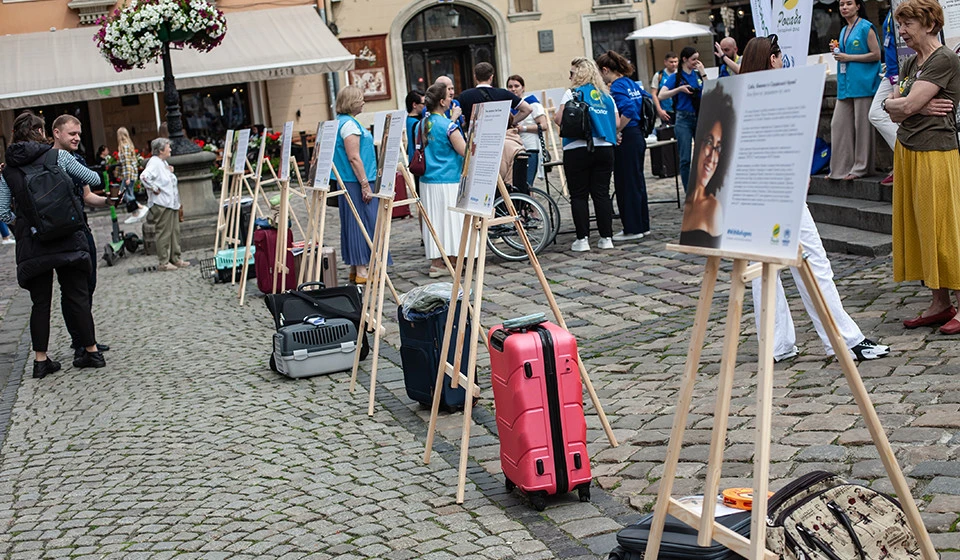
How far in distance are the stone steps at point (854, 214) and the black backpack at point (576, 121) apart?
2118mm

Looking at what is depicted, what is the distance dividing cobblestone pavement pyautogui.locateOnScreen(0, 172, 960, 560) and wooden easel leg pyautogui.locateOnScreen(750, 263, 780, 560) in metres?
1.14

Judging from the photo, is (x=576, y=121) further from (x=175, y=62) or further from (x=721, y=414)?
(x=175, y=62)

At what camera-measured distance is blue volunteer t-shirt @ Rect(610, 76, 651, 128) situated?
11461mm

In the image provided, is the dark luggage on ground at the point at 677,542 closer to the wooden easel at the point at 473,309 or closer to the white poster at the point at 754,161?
the white poster at the point at 754,161

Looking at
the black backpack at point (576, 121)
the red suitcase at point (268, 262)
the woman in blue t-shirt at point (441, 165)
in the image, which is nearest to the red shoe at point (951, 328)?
the woman in blue t-shirt at point (441, 165)

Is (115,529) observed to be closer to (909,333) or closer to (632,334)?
(632,334)

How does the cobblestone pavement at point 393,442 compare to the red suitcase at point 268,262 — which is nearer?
the cobblestone pavement at point 393,442

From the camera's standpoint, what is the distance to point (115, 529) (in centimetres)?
515

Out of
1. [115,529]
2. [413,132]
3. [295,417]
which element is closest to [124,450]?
[295,417]

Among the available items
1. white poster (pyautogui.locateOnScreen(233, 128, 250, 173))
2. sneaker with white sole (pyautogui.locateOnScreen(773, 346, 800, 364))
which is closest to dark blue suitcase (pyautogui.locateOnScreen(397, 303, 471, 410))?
sneaker with white sole (pyautogui.locateOnScreen(773, 346, 800, 364))

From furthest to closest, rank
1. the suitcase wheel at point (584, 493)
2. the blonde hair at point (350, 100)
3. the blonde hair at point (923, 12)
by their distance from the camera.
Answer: the blonde hair at point (350, 100)
the blonde hair at point (923, 12)
the suitcase wheel at point (584, 493)

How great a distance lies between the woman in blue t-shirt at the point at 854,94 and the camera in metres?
9.90

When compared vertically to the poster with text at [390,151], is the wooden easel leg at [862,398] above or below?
below

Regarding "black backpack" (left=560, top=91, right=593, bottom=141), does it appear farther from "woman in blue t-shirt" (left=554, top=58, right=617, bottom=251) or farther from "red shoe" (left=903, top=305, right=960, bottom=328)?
"red shoe" (left=903, top=305, right=960, bottom=328)
